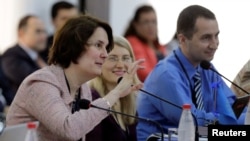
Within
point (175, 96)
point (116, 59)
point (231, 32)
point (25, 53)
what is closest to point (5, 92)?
point (25, 53)

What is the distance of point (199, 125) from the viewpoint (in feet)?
14.3

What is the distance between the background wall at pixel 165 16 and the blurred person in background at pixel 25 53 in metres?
0.65

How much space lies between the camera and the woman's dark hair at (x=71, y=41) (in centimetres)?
405

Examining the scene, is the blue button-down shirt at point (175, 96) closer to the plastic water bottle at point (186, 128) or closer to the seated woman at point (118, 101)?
the seated woman at point (118, 101)

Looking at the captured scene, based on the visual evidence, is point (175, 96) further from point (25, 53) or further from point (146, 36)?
point (146, 36)

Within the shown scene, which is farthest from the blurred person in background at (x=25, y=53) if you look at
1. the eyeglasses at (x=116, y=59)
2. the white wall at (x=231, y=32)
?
the eyeglasses at (x=116, y=59)

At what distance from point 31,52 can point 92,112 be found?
126 inches

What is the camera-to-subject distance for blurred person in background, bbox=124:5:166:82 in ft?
23.2

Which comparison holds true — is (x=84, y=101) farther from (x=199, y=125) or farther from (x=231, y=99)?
(x=231, y=99)

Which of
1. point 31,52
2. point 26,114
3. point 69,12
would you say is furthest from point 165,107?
point 69,12

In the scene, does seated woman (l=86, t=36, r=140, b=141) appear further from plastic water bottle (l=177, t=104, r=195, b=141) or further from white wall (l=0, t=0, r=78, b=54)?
white wall (l=0, t=0, r=78, b=54)

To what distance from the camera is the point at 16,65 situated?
6762mm

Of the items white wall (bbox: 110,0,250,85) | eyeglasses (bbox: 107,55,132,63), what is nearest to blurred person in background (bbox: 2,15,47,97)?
white wall (bbox: 110,0,250,85)

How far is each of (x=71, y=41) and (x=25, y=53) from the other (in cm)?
284
